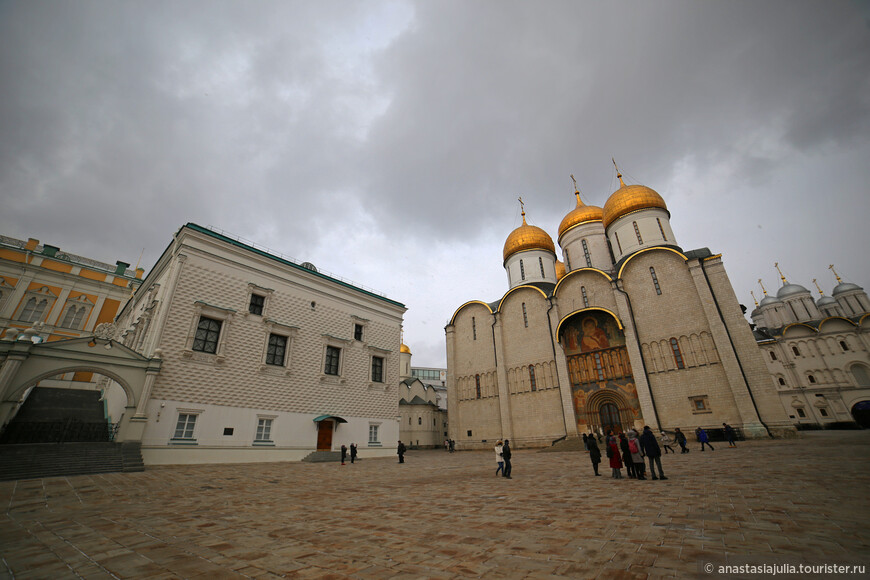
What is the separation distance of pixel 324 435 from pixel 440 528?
1533 centimetres

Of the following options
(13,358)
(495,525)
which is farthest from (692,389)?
(13,358)

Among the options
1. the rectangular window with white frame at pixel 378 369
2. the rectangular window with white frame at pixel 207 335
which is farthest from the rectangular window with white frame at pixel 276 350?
the rectangular window with white frame at pixel 378 369

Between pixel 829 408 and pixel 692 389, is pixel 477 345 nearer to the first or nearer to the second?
pixel 692 389

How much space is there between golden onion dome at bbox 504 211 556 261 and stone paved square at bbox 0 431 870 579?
25180 millimetres

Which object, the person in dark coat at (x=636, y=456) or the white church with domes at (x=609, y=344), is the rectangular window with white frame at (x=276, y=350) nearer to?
the person in dark coat at (x=636, y=456)

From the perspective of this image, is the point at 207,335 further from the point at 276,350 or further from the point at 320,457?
the point at 320,457

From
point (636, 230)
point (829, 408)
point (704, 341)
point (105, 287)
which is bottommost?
point (829, 408)

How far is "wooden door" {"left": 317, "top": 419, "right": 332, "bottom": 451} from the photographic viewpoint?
58.9 ft

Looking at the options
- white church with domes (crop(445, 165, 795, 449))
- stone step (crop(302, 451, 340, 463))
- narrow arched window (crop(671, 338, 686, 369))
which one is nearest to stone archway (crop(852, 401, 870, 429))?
white church with domes (crop(445, 165, 795, 449))

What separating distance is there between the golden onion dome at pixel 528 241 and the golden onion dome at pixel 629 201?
5.68 meters

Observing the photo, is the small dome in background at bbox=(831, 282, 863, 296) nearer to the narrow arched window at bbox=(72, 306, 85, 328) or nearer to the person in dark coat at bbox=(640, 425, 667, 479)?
the person in dark coat at bbox=(640, 425, 667, 479)

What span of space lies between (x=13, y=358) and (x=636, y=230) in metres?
32.4

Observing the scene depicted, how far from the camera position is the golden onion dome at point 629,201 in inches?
1019

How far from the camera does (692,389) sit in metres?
19.5
